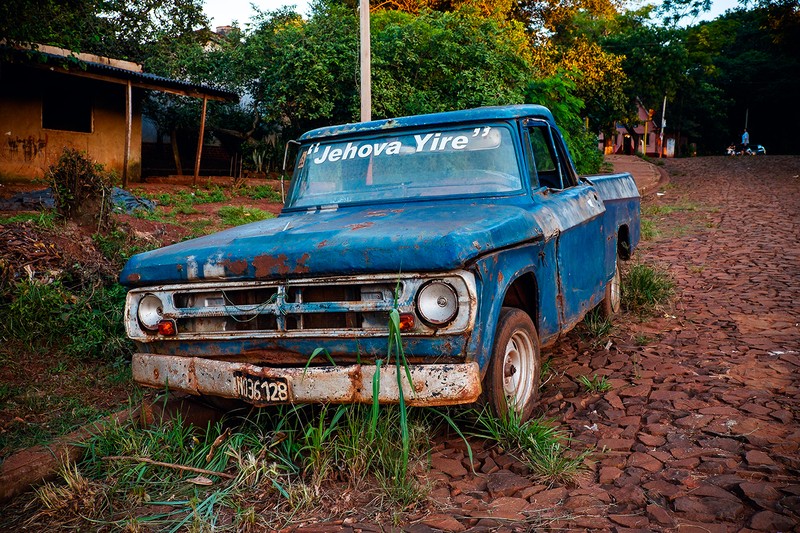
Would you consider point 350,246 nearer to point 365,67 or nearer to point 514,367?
point 514,367

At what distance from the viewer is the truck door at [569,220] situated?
13.8ft

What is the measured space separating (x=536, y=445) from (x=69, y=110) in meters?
15.9

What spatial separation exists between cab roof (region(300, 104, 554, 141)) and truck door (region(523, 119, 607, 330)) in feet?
0.41

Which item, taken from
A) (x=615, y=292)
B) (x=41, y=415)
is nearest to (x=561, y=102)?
(x=615, y=292)

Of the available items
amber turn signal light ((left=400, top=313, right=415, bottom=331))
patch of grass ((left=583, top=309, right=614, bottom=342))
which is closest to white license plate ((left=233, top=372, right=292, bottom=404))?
amber turn signal light ((left=400, top=313, right=415, bottom=331))

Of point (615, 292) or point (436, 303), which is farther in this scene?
point (615, 292)

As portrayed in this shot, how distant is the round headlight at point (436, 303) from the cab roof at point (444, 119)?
151cm

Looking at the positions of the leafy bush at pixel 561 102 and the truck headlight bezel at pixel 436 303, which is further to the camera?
the leafy bush at pixel 561 102

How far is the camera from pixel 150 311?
12.0ft

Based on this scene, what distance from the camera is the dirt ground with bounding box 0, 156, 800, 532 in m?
2.81

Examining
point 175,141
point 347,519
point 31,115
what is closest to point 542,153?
point 347,519

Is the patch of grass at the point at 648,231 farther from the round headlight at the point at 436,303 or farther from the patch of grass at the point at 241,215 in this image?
the round headlight at the point at 436,303

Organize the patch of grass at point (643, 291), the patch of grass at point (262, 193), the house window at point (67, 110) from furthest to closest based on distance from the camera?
→ the house window at point (67, 110), the patch of grass at point (262, 193), the patch of grass at point (643, 291)

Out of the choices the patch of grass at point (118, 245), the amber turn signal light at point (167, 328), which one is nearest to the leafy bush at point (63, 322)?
the patch of grass at point (118, 245)
